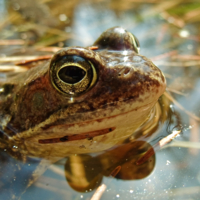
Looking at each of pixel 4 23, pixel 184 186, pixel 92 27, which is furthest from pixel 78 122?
pixel 4 23

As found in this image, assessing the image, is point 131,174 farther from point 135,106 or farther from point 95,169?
point 135,106

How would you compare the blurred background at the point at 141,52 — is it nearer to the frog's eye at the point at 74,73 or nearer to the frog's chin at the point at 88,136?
the frog's chin at the point at 88,136

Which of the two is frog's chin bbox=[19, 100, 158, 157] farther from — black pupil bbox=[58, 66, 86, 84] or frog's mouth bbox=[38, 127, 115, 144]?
black pupil bbox=[58, 66, 86, 84]

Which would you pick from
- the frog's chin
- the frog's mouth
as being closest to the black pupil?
the frog's chin

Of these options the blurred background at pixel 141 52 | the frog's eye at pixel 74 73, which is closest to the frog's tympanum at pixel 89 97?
the frog's eye at pixel 74 73

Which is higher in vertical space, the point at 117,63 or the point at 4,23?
the point at 117,63

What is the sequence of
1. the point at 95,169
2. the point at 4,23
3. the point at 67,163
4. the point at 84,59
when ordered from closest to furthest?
1. the point at 84,59
2. the point at 95,169
3. the point at 67,163
4. the point at 4,23

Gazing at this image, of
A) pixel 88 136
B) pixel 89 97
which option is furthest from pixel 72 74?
pixel 88 136

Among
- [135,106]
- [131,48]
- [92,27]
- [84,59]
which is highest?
[84,59]

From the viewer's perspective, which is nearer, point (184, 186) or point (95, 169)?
point (184, 186)

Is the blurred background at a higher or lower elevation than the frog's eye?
lower
